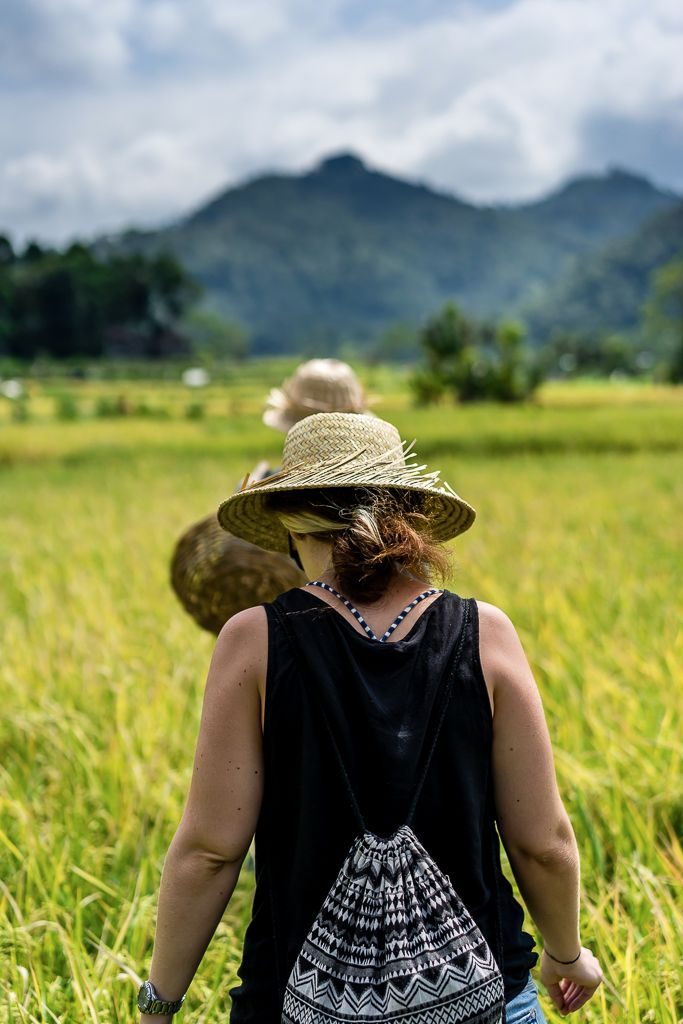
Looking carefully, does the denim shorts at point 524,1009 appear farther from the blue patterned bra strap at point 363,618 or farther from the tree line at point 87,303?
the tree line at point 87,303

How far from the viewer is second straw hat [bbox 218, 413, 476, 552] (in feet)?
3.95

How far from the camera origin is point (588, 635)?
3.99 metres

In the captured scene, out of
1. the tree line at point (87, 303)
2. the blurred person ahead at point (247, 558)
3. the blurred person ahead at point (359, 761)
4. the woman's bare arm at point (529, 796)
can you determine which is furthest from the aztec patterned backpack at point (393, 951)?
the tree line at point (87, 303)

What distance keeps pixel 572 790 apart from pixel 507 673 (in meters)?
1.66

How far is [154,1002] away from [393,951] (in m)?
0.38

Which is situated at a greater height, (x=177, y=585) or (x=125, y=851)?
(x=177, y=585)

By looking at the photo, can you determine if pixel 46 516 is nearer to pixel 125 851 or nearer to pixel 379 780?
pixel 125 851

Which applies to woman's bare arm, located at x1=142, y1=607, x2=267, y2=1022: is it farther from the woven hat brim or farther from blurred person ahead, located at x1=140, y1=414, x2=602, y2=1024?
the woven hat brim

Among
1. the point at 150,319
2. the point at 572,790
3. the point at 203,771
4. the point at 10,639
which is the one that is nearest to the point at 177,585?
the point at 572,790

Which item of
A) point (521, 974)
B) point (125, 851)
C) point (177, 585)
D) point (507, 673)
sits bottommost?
point (125, 851)

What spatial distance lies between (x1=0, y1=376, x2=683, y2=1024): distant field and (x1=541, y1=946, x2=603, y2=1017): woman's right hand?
1.04 feet

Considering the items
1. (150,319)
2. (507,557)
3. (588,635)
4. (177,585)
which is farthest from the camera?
(150,319)

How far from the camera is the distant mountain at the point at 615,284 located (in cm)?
15484

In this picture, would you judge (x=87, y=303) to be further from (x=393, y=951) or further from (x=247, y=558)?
(x=393, y=951)
